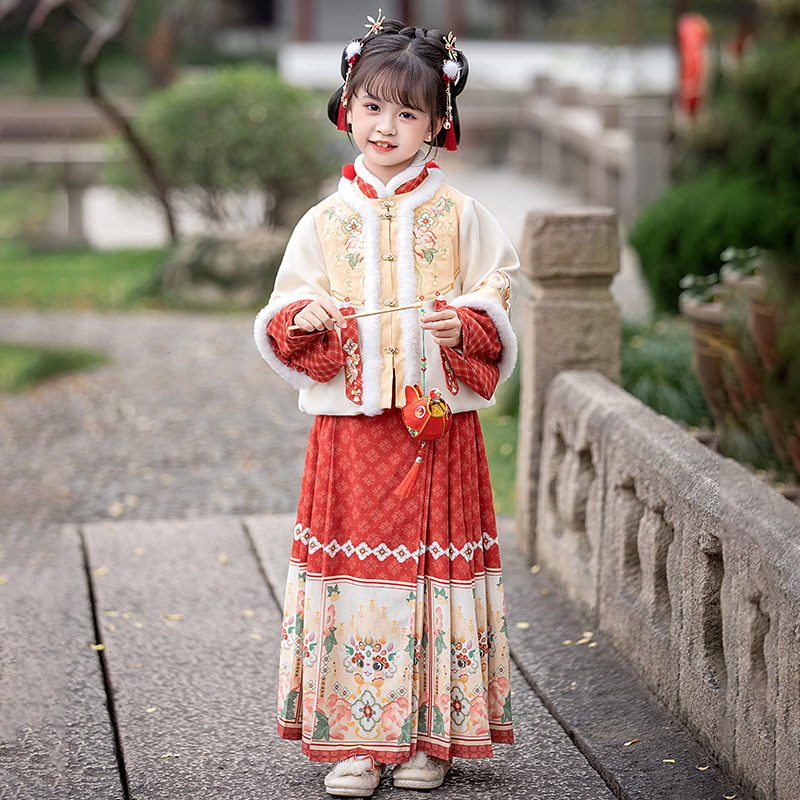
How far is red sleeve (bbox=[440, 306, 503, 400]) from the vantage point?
2.79 m

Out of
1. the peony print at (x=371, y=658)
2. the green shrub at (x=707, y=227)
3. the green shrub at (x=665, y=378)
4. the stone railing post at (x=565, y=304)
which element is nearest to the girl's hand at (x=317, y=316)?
the peony print at (x=371, y=658)

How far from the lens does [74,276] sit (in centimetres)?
1084

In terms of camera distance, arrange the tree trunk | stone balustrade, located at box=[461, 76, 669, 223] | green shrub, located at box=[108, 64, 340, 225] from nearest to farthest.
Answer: green shrub, located at box=[108, 64, 340, 225] → the tree trunk → stone balustrade, located at box=[461, 76, 669, 223]

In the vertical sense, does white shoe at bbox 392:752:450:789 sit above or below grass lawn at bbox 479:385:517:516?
above

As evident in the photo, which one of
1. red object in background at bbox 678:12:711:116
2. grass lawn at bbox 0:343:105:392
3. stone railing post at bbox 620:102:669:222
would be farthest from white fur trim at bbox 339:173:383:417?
red object in background at bbox 678:12:711:116

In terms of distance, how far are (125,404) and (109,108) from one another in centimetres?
466

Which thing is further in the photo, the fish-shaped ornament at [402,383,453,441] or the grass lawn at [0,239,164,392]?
the grass lawn at [0,239,164,392]

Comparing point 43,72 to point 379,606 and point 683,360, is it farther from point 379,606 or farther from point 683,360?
point 379,606

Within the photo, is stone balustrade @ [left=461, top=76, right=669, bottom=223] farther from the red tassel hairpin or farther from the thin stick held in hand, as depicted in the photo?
the thin stick held in hand

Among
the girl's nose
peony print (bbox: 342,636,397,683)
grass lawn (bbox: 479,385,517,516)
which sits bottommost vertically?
grass lawn (bbox: 479,385,517,516)

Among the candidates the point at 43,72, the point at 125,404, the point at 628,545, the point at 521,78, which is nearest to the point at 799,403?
the point at 628,545

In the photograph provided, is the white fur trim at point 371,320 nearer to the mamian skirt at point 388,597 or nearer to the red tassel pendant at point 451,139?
the mamian skirt at point 388,597

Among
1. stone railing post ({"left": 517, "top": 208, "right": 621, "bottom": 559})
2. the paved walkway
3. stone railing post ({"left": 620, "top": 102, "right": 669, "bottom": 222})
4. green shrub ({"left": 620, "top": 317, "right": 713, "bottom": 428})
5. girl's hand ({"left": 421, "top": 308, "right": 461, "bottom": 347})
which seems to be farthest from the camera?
stone railing post ({"left": 620, "top": 102, "right": 669, "bottom": 222})

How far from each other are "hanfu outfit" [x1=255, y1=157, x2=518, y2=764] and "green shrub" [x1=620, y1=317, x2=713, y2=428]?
3224mm
